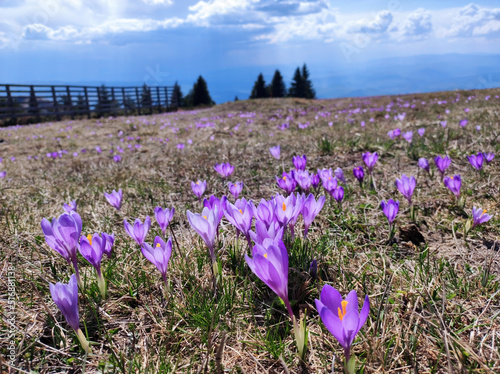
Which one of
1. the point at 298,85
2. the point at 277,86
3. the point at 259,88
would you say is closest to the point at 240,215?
the point at 259,88

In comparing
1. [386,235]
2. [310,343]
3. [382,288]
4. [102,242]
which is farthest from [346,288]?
[102,242]

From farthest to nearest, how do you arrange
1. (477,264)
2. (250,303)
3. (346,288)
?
(477,264) < (346,288) < (250,303)

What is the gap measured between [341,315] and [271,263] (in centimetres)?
30

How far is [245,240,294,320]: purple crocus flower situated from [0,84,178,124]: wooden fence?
26.1 meters

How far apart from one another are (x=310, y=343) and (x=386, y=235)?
1.38m

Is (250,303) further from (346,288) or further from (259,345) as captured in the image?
(346,288)

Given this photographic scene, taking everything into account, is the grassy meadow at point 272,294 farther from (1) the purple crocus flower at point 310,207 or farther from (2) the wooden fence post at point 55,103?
(2) the wooden fence post at point 55,103

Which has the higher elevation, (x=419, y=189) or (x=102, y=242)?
(x=102, y=242)

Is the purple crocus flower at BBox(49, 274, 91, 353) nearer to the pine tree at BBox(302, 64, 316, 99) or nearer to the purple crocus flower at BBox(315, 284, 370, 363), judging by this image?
the purple crocus flower at BBox(315, 284, 370, 363)

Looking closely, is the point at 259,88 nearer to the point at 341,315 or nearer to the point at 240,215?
the point at 240,215

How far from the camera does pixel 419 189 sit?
334cm

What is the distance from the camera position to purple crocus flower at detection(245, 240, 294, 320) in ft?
3.86

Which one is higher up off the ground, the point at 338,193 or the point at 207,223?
the point at 207,223

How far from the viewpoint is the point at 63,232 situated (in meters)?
1.58
